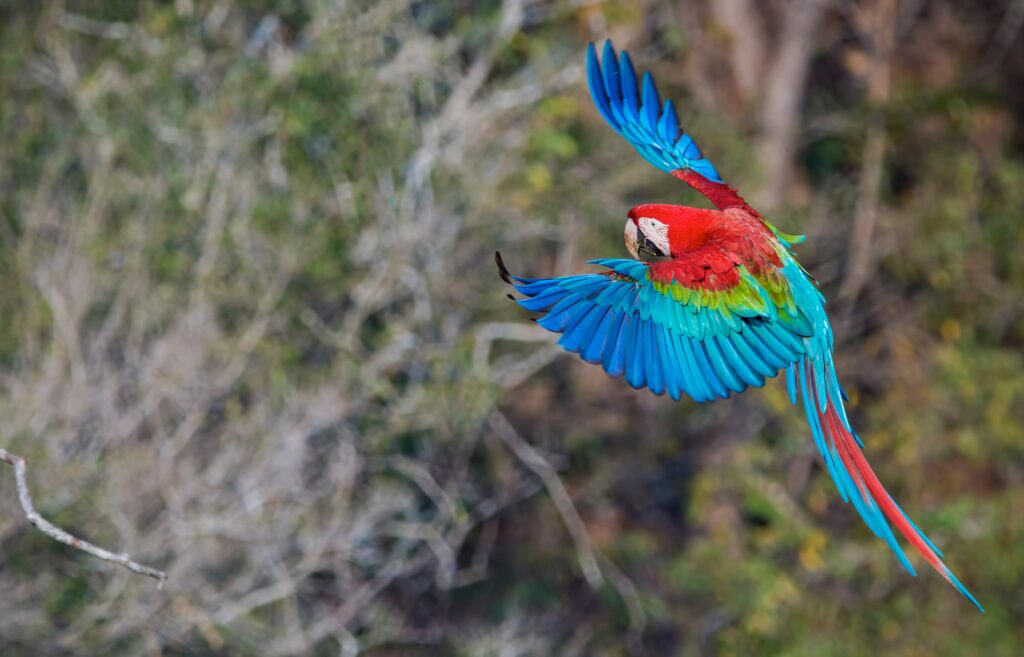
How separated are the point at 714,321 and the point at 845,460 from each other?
0.41 meters

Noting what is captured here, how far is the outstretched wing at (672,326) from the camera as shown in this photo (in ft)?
10.4

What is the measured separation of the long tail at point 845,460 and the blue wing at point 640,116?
71cm

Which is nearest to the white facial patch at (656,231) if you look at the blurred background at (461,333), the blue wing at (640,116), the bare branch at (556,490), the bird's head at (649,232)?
the bird's head at (649,232)

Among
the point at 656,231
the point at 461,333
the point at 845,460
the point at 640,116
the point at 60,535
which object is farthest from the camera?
the point at 461,333

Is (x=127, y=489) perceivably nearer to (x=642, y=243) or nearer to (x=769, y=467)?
(x=642, y=243)

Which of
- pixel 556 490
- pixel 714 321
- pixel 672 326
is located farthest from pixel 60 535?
pixel 556 490

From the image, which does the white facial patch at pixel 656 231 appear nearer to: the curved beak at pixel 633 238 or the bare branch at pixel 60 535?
the curved beak at pixel 633 238

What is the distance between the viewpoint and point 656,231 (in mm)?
3586

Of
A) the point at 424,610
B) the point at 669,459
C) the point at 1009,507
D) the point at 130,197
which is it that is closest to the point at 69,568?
the point at 130,197

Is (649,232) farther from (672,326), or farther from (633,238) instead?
(672,326)

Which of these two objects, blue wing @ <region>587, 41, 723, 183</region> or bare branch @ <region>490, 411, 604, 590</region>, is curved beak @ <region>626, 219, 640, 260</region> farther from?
bare branch @ <region>490, 411, 604, 590</region>

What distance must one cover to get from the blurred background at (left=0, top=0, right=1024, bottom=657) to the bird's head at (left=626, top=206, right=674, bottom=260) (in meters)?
2.20

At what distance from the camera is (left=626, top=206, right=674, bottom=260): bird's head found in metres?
3.57

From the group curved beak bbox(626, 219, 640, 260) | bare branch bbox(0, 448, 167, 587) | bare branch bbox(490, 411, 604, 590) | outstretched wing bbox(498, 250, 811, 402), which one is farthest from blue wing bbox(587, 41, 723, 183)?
bare branch bbox(490, 411, 604, 590)
